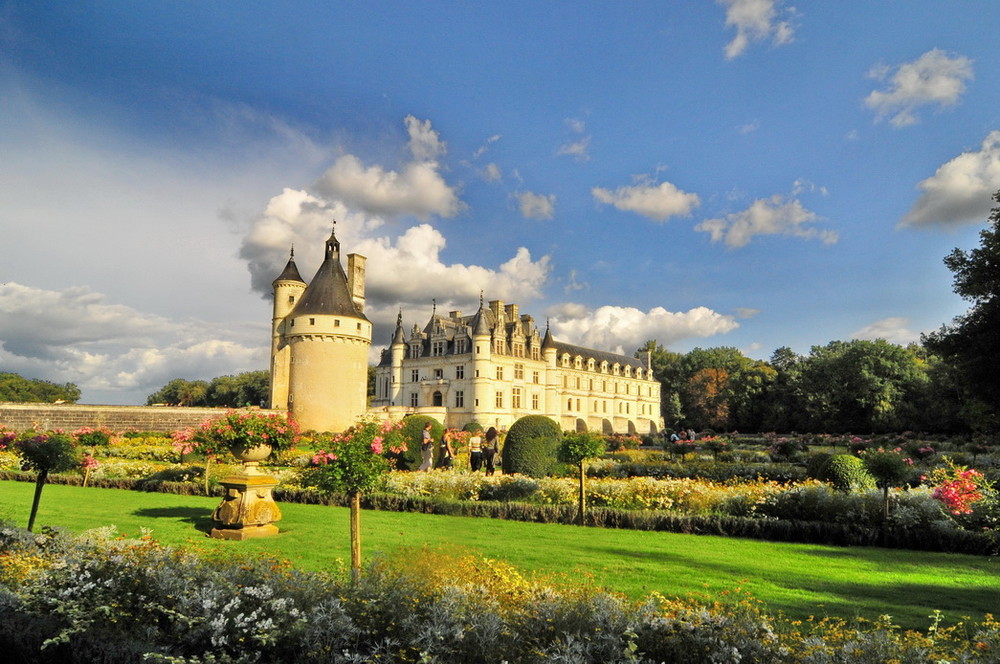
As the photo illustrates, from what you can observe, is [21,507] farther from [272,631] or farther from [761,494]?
[761,494]

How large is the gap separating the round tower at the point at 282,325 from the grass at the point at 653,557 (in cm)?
2330

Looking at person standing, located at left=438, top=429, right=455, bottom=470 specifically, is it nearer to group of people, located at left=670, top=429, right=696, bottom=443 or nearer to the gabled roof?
group of people, located at left=670, top=429, right=696, bottom=443

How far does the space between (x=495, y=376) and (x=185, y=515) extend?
3569 centimetres

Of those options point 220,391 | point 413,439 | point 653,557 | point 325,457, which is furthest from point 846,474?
point 220,391

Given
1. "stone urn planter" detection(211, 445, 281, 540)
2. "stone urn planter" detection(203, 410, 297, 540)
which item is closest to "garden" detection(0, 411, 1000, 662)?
"stone urn planter" detection(203, 410, 297, 540)

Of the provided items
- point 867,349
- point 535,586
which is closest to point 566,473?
point 535,586

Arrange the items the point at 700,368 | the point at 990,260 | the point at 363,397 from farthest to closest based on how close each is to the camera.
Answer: the point at 700,368, the point at 363,397, the point at 990,260

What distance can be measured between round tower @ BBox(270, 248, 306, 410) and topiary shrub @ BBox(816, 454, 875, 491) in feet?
93.4

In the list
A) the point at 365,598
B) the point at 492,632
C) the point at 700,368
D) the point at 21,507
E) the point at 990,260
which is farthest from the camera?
the point at 700,368

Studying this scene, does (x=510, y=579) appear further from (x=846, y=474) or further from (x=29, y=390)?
(x=29, y=390)

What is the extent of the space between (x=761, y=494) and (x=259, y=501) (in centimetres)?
850

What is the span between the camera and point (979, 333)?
69.5 feet

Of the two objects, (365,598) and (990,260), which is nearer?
(365,598)

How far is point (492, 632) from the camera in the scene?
3.97m
